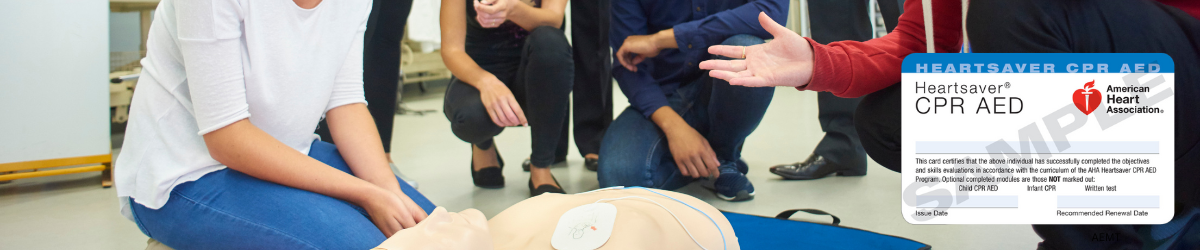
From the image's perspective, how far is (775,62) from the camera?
2.46ft

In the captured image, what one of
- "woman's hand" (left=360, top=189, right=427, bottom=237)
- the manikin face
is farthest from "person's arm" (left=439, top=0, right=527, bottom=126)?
the manikin face

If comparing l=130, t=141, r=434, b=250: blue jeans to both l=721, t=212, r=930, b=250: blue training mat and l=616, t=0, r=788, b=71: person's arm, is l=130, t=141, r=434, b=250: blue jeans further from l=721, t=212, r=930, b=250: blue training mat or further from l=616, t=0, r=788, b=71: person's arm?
l=616, t=0, r=788, b=71: person's arm

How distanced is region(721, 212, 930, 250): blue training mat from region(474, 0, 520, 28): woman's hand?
558mm

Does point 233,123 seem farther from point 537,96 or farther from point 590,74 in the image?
point 590,74

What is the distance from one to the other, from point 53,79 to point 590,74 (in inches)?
47.1

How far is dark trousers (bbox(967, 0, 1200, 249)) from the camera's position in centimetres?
58

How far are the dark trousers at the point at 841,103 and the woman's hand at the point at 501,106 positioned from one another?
2.28ft

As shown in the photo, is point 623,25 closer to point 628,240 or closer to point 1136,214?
point 628,240

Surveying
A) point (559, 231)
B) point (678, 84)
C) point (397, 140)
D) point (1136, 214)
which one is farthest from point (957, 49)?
point (397, 140)

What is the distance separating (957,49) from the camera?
0.80m

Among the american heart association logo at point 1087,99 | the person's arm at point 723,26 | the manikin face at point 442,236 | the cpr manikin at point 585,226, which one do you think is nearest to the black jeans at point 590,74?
the person's arm at point 723,26

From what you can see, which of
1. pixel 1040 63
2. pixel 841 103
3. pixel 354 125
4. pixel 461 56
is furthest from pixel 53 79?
pixel 1040 63

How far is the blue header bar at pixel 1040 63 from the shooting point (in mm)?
569

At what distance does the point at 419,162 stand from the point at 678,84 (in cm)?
87
